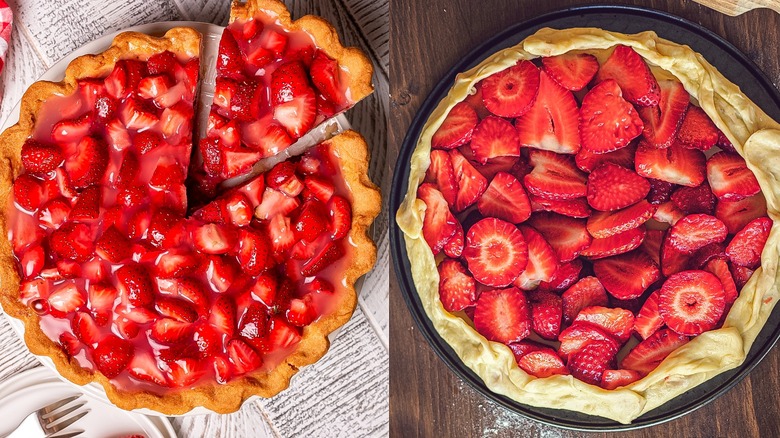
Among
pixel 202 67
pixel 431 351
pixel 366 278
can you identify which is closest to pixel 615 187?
pixel 431 351

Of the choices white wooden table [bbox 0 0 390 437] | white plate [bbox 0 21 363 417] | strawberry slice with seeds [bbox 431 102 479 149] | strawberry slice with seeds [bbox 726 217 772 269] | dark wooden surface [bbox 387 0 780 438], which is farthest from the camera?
white wooden table [bbox 0 0 390 437]

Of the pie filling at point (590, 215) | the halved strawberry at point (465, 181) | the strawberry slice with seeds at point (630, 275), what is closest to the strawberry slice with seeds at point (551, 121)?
the pie filling at point (590, 215)

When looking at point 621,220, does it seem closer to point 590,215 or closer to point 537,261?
point 590,215

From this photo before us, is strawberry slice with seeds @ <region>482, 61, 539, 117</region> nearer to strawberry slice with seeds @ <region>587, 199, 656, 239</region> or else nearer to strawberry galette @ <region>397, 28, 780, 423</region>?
strawberry galette @ <region>397, 28, 780, 423</region>

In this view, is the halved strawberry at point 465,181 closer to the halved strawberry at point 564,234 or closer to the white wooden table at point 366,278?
the halved strawberry at point 564,234

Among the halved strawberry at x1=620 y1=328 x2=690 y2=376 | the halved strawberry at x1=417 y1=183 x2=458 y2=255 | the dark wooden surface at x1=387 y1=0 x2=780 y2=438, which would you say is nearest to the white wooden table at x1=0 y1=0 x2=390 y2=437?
the dark wooden surface at x1=387 y1=0 x2=780 y2=438

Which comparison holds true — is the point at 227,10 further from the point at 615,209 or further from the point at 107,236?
the point at 615,209

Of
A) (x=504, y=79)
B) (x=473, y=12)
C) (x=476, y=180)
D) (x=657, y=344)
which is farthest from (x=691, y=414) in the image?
(x=473, y=12)
